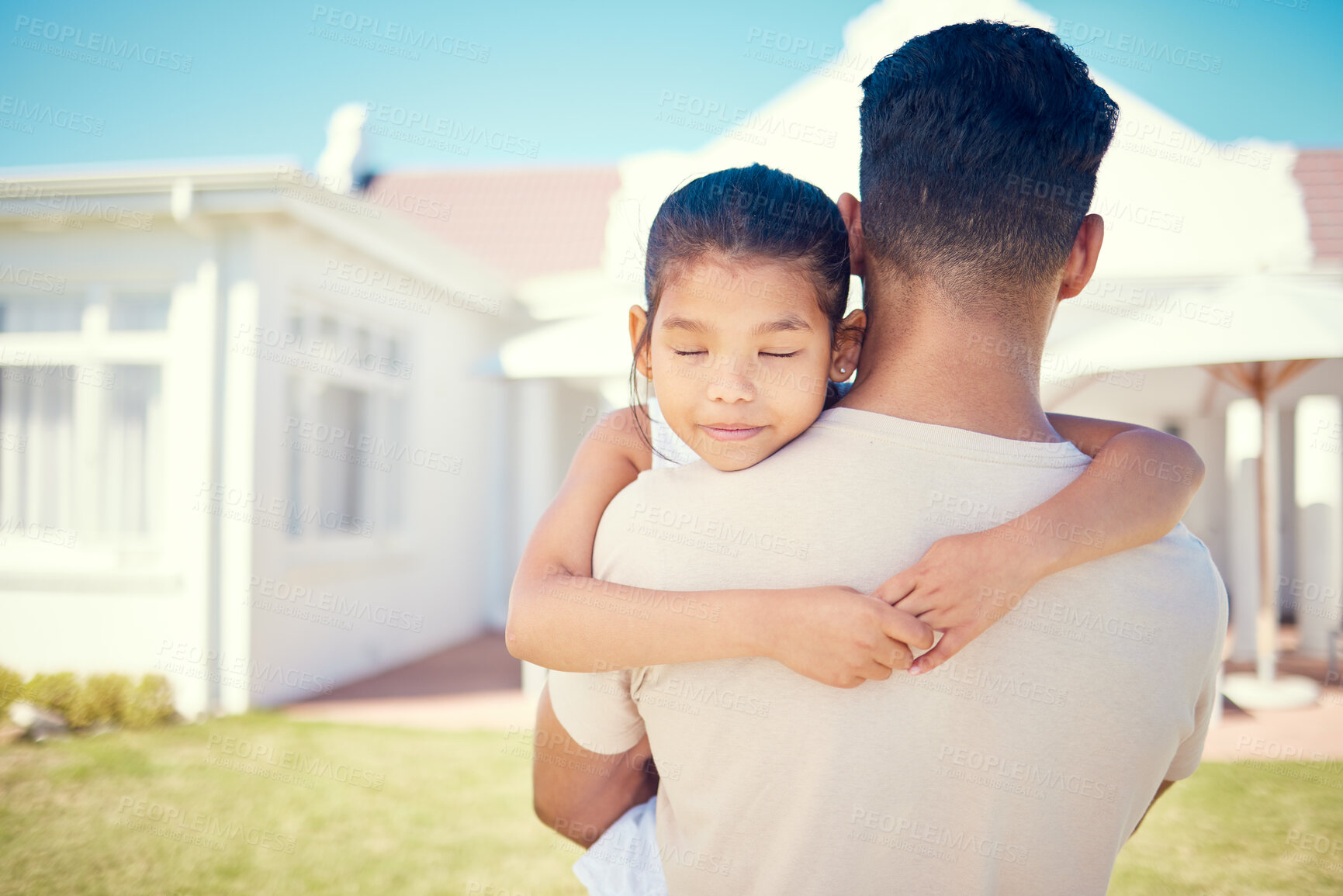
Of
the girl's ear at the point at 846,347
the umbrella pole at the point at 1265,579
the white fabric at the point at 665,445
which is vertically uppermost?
the girl's ear at the point at 846,347

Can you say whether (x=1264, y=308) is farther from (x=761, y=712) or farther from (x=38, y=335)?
(x=38, y=335)

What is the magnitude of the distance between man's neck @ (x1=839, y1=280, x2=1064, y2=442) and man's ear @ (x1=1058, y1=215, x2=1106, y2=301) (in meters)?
0.12

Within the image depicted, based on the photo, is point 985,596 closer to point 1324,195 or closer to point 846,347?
point 846,347

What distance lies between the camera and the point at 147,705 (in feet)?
20.6

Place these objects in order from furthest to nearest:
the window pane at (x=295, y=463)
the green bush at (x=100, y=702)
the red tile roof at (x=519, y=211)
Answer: the red tile roof at (x=519, y=211)
the window pane at (x=295, y=463)
the green bush at (x=100, y=702)

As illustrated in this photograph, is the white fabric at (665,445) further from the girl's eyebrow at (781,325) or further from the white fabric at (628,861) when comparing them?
the white fabric at (628,861)

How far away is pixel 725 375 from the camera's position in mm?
1445

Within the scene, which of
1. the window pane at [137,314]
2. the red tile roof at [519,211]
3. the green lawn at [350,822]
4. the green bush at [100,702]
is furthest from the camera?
the red tile roof at [519,211]

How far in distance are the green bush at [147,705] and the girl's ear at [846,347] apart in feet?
21.1

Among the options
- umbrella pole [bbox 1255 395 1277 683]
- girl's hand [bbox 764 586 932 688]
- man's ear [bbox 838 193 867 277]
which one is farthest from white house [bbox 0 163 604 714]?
umbrella pole [bbox 1255 395 1277 683]

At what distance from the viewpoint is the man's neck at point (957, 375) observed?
Answer: 3.94 feet

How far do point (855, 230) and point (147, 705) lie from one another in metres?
6.68

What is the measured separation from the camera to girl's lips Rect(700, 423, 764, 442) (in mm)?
1440

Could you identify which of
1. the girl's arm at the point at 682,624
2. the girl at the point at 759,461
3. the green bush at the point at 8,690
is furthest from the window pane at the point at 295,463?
the girl's arm at the point at 682,624
